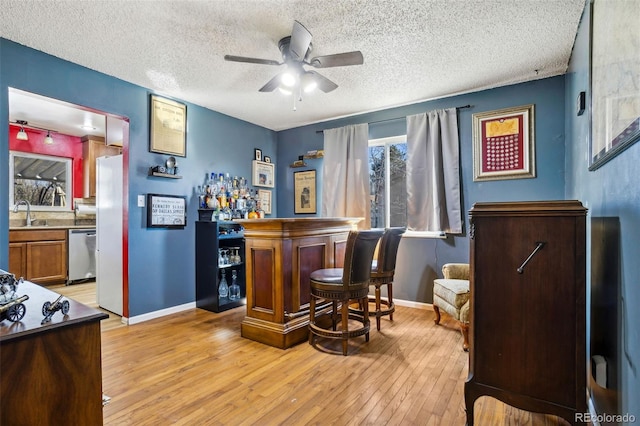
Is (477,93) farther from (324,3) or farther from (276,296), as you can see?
(276,296)

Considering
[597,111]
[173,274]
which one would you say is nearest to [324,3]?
[597,111]

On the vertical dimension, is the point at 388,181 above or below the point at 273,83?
below

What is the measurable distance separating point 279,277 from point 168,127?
7.59 feet

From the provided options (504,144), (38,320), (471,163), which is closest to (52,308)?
(38,320)

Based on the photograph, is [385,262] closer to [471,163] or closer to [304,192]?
[471,163]

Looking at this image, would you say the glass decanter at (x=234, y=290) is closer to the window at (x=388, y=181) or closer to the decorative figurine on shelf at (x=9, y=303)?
the window at (x=388, y=181)

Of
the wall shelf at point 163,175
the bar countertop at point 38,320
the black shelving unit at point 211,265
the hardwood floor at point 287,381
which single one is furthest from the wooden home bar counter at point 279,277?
the bar countertop at point 38,320

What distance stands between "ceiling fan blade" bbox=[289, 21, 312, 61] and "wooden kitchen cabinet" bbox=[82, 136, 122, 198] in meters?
4.58

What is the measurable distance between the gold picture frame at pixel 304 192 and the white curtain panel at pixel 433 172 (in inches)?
58.7

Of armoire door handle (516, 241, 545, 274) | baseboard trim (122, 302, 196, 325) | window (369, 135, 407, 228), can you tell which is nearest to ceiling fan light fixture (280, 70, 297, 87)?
window (369, 135, 407, 228)

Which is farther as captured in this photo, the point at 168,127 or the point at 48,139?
the point at 48,139

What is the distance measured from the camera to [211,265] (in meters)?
3.77

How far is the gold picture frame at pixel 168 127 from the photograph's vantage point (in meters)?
3.53

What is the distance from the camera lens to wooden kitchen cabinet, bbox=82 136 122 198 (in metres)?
5.34
